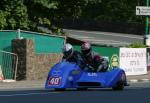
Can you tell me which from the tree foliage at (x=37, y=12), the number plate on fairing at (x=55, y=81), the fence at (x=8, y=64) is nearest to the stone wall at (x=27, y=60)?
the fence at (x=8, y=64)

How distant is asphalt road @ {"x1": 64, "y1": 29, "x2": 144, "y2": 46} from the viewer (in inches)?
2451

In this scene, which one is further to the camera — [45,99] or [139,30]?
[139,30]

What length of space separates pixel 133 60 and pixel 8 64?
9027 millimetres

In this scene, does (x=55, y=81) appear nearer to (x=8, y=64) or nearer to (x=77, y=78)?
(x=77, y=78)

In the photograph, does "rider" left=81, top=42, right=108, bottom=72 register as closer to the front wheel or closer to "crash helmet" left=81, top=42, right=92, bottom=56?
"crash helmet" left=81, top=42, right=92, bottom=56

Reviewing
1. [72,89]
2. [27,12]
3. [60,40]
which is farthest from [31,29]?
[72,89]

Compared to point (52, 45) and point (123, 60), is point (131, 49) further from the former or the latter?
point (52, 45)

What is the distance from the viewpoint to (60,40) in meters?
33.1

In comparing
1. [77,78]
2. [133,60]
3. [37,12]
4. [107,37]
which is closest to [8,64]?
[37,12]

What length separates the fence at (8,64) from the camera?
30.0m

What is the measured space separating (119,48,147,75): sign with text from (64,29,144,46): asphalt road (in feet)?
74.6

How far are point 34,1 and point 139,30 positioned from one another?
3413 cm

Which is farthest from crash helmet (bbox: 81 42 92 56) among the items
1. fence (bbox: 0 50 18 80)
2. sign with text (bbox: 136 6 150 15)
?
sign with text (bbox: 136 6 150 15)

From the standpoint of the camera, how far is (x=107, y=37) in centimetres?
6612
